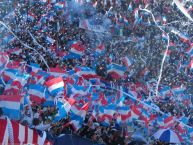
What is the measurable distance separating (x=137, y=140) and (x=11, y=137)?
16.7ft

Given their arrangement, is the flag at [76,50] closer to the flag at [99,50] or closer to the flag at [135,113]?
the flag at [99,50]

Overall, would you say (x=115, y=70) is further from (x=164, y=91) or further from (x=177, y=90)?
(x=177, y=90)

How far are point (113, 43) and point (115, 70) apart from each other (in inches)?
148

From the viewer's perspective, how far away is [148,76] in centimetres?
2134

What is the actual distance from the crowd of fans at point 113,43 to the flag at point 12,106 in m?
1.84

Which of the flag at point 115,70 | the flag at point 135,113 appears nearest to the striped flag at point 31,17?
the flag at point 115,70

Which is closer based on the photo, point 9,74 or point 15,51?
point 9,74

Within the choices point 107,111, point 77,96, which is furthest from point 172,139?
point 77,96

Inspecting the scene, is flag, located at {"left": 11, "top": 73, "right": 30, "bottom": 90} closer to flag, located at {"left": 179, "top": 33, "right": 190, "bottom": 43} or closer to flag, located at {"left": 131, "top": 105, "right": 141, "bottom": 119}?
flag, located at {"left": 131, "top": 105, "right": 141, "bottom": 119}

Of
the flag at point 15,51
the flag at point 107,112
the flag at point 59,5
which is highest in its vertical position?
the flag at point 59,5

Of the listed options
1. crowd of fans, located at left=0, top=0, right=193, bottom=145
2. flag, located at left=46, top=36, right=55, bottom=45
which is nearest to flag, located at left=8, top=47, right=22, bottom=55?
crowd of fans, located at left=0, top=0, right=193, bottom=145

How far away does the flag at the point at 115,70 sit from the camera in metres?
18.7

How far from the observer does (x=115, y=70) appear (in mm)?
18828

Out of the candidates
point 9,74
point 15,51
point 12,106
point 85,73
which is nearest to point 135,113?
point 85,73
